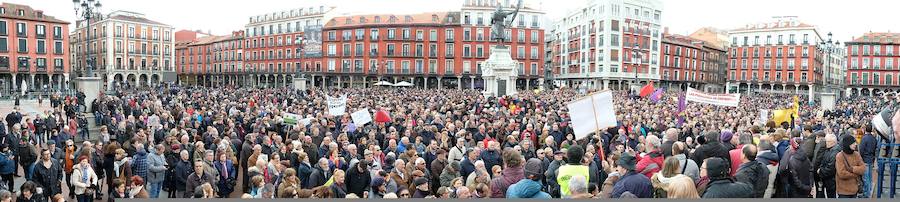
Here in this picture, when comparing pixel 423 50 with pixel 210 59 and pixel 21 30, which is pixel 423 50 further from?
pixel 21 30

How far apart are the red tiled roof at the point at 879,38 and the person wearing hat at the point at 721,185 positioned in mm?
84192

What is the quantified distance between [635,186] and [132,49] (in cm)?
8400

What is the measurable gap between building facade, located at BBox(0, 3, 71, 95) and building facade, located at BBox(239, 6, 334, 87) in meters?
20.4

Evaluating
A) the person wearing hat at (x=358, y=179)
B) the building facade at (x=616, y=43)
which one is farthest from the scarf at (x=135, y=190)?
the building facade at (x=616, y=43)

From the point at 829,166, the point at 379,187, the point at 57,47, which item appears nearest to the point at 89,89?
the point at 379,187

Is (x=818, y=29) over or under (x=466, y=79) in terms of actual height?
over

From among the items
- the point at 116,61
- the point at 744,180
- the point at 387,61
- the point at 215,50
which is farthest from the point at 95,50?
the point at 744,180

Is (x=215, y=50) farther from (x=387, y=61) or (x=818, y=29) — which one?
(x=818, y=29)

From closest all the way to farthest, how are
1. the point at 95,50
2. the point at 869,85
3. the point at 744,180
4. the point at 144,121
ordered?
the point at 744,180 < the point at 144,121 < the point at 869,85 < the point at 95,50

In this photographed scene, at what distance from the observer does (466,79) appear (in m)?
70.2

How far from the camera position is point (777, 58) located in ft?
253

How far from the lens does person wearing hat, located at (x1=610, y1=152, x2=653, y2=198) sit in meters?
5.52

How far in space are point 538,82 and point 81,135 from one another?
56337 millimetres

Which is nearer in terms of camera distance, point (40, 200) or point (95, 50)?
point (40, 200)
